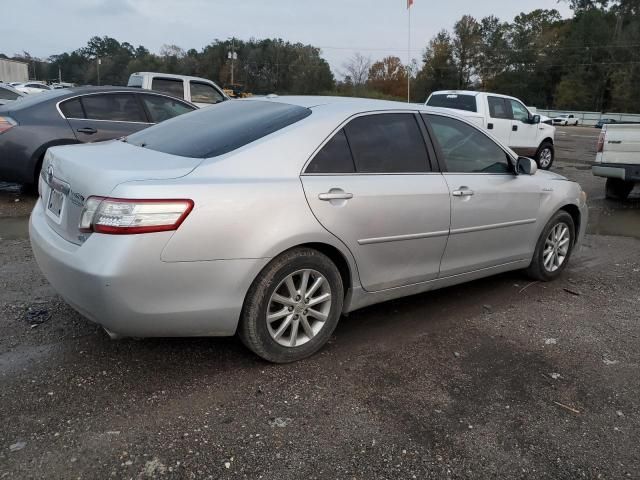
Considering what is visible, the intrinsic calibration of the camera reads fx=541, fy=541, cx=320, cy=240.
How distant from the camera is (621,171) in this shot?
29.2 feet

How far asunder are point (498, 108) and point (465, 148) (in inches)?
361

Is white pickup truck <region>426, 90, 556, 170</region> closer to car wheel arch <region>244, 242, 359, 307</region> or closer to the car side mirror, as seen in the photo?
the car side mirror

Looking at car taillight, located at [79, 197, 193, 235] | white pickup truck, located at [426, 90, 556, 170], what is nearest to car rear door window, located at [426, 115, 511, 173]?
car taillight, located at [79, 197, 193, 235]

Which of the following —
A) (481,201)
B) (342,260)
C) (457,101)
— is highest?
(457,101)

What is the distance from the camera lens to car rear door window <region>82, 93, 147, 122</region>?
748cm

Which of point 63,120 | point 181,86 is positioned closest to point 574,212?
point 63,120

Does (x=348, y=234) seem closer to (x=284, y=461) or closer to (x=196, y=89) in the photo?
(x=284, y=461)

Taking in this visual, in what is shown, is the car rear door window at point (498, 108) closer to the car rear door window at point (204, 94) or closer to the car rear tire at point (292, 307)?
the car rear door window at point (204, 94)

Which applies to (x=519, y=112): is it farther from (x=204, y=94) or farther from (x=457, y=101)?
(x=204, y=94)

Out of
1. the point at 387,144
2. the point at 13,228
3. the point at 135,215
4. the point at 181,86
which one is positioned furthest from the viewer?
the point at 181,86

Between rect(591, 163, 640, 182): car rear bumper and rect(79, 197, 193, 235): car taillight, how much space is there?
843 cm

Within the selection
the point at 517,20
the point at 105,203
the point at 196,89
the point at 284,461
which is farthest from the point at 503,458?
the point at 517,20

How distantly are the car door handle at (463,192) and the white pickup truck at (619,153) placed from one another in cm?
625

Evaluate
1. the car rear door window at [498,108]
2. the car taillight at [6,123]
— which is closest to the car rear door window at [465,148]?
the car taillight at [6,123]
